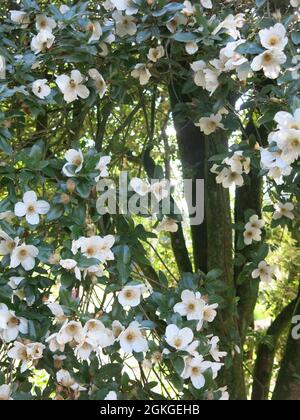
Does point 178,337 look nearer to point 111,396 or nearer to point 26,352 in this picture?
point 111,396

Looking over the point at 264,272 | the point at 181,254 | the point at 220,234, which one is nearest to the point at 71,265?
the point at 264,272

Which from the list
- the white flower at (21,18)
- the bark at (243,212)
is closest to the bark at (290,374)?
the bark at (243,212)

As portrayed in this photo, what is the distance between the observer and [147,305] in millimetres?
1465

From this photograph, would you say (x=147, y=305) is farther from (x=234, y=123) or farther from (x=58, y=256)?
(x=234, y=123)

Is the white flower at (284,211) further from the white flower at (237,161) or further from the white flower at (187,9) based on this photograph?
the white flower at (187,9)

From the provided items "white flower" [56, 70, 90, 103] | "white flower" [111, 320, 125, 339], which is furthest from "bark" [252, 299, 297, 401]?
"white flower" [56, 70, 90, 103]

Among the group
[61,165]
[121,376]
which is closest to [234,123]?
[61,165]

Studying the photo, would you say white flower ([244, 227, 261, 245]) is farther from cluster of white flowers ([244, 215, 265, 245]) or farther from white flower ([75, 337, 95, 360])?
white flower ([75, 337, 95, 360])

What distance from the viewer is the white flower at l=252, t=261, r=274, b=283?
6.18 ft

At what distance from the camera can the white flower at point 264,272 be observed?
188 centimetres

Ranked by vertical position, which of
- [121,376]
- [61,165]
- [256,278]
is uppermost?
[61,165]

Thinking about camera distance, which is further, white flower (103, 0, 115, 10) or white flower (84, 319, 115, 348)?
white flower (103, 0, 115, 10)

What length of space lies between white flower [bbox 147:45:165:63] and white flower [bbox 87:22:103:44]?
15 centimetres

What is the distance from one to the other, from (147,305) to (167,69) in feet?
2.52
